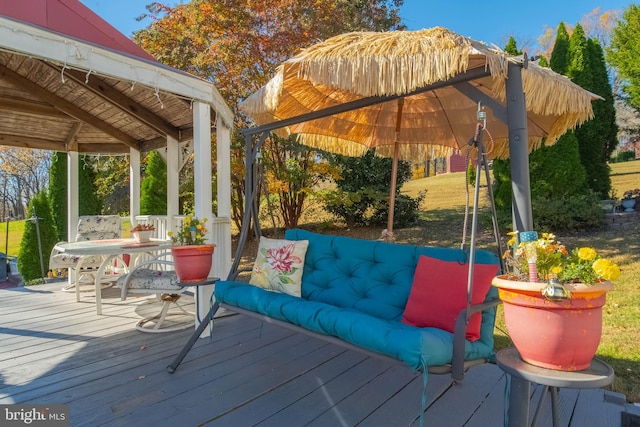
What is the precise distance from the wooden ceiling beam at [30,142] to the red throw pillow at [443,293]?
628 centimetres

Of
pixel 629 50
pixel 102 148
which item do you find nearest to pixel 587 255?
pixel 102 148

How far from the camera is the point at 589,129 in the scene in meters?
7.80

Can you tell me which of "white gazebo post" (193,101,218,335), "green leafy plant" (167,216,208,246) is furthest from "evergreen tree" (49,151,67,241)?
"green leafy plant" (167,216,208,246)

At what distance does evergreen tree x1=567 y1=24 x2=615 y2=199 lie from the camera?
7773 mm

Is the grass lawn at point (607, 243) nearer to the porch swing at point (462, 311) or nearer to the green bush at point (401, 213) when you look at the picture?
the green bush at point (401, 213)

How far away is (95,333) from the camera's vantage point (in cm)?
348

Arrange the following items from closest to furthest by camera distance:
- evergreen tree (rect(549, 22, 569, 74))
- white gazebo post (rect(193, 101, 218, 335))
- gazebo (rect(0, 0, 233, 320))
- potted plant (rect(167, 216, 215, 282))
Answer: potted plant (rect(167, 216, 215, 282)), gazebo (rect(0, 0, 233, 320)), white gazebo post (rect(193, 101, 218, 335)), evergreen tree (rect(549, 22, 569, 74))

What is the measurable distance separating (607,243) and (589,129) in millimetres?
2749

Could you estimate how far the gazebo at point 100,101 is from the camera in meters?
2.99

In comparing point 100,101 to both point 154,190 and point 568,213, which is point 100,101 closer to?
point 154,190

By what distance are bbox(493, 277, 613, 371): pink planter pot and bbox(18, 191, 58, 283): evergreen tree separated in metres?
8.50

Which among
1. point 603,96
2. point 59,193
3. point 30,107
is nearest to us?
point 30,107

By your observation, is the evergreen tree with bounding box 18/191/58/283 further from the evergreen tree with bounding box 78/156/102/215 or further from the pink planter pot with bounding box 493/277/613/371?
the pink planter pot with bounding box 493/277/613/371

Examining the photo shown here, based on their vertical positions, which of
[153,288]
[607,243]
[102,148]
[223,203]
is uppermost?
[102,148]
